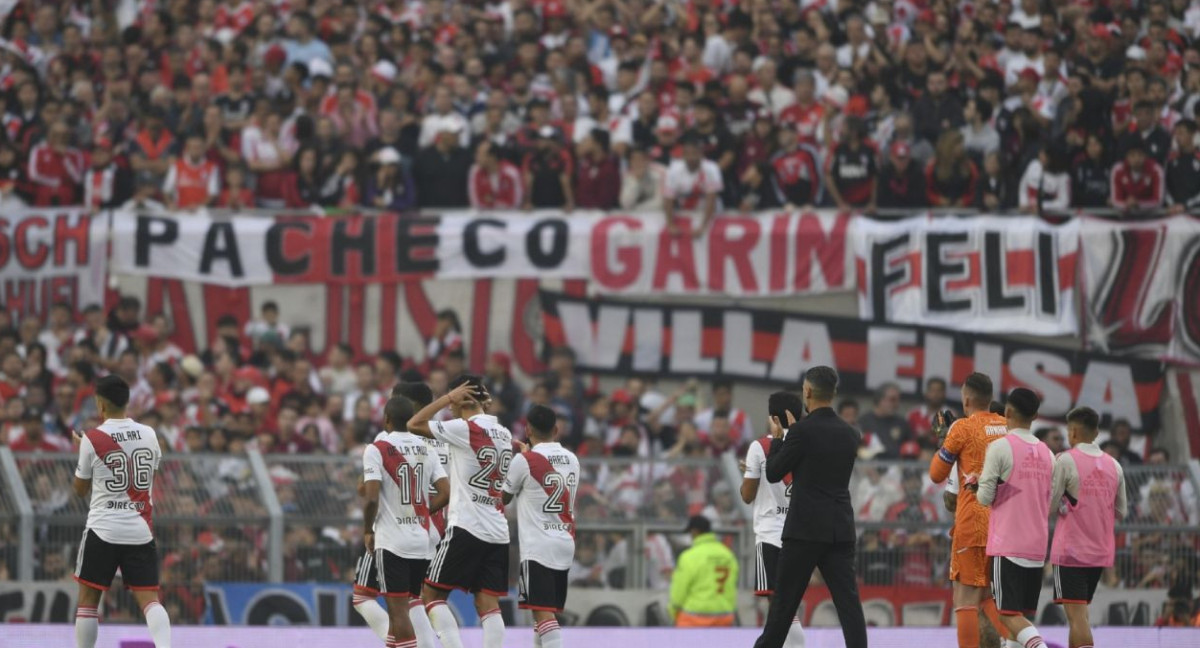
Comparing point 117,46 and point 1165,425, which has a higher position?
point 117,46

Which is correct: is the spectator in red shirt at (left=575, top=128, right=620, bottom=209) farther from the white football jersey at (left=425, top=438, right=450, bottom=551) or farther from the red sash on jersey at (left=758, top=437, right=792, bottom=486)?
the red sash on jersey at (left=758, top=437, right=792, bottom=486)

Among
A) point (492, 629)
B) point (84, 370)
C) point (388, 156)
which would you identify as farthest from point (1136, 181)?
point (84, 370)

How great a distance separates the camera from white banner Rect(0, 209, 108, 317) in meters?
24.0

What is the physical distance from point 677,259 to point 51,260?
25.7ft

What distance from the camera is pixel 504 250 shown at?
77.8 ft

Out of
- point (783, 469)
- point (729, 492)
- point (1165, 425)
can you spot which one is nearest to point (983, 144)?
point (1165, 425)

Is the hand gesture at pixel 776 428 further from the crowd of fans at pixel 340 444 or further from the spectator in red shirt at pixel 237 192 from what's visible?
the spectator in red shirt at pixel 237 192

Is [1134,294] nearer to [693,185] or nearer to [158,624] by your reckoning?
[693,185]

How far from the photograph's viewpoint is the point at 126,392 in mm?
14070

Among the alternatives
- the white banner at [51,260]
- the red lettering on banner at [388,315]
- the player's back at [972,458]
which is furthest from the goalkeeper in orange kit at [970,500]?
the white banner at [51,260]

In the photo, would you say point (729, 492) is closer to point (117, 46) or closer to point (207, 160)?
point (207, 160)

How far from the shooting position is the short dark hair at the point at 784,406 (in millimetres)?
13523

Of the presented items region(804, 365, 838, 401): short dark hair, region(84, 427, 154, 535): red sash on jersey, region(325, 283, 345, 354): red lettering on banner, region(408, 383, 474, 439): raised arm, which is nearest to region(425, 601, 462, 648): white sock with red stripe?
region(408, 383, 474, 439): raised arm

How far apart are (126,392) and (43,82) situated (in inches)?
520
